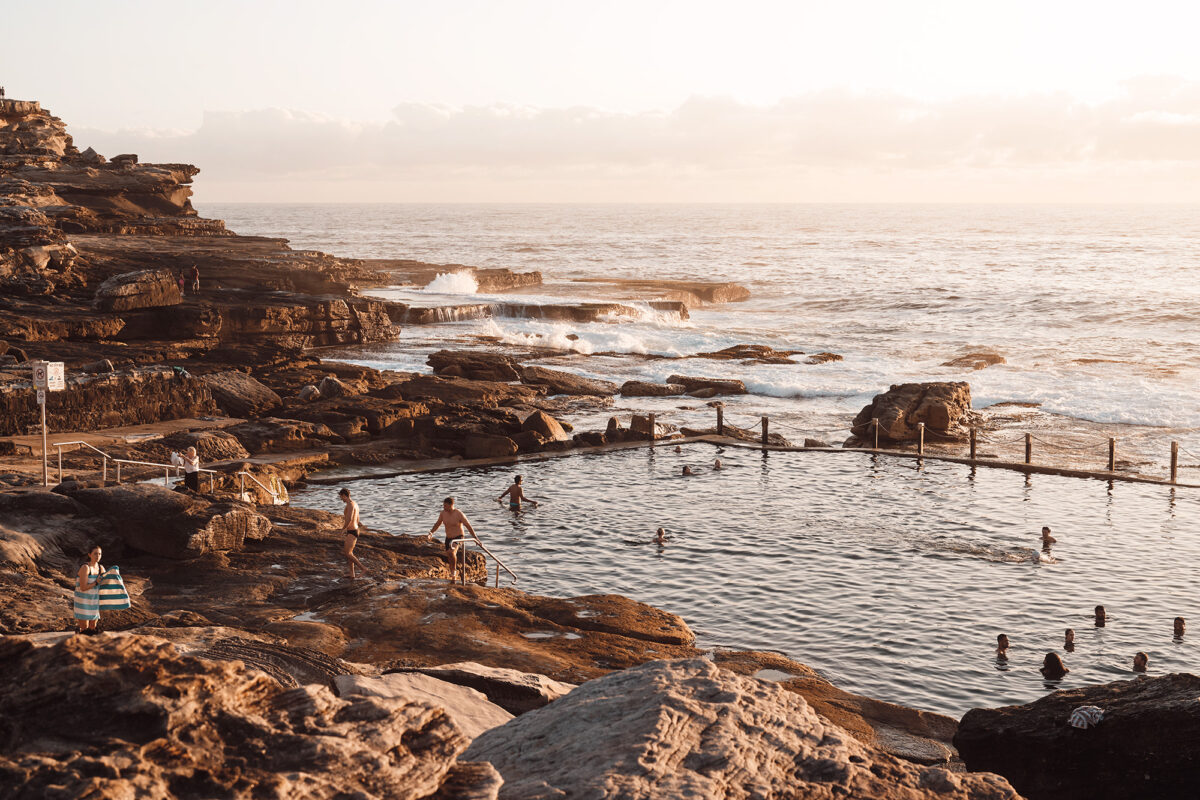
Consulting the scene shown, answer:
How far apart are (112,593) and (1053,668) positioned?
12888 mm

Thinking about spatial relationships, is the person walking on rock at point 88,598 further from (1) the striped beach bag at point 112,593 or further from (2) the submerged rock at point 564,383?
(2) the submerged rock at point 564,383

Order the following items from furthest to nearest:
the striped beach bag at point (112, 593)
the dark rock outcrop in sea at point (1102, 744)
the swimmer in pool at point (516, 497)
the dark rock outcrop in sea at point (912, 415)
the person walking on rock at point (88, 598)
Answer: the dark rock outcrop in sea at point (912, 415)
the swimmer in pool at point (516, 497)
the striped beach bag at point (112, 593)
the person walking on rock at point (88, 598)
the dark rock outcrop in sea at point (1102, 744)

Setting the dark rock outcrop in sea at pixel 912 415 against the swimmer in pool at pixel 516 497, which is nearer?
the swimmer in pool at pixel 516 497

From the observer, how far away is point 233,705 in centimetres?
598

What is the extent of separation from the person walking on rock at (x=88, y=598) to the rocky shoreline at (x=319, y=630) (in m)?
0.47

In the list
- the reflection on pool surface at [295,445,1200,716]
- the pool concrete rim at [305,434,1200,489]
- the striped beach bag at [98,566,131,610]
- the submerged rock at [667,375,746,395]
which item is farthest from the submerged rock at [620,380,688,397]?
the striped beach bag at [98,566,131,610]

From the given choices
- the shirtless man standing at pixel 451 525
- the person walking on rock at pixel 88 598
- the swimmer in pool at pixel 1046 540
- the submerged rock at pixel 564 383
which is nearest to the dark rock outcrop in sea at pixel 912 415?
A: the submerged rock at pixel 564 383

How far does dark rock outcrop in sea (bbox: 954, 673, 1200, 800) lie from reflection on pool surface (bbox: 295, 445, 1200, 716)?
3.13 metres

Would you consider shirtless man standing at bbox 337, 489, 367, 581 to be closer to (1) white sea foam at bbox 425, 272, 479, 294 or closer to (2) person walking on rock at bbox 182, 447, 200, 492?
(2) person walking on rock at bbox 182, 447, 200, 492

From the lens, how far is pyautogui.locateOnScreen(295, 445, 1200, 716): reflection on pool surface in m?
16.0

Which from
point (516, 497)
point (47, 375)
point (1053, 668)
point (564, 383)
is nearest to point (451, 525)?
point (516, 497)

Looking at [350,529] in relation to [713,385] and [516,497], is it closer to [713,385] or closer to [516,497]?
[516,497]

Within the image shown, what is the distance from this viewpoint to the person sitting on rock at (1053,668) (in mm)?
14977

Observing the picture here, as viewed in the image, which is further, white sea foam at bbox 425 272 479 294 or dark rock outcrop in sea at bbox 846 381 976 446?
white sea foam at bbox 425 272 479 294
